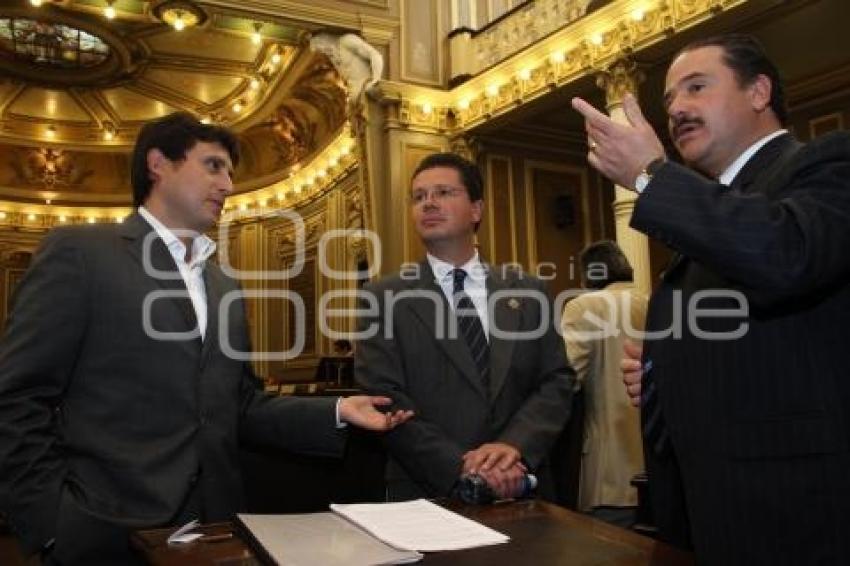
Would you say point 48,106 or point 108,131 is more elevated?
point 48,106

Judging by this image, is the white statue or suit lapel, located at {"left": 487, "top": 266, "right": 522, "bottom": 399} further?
the white statue

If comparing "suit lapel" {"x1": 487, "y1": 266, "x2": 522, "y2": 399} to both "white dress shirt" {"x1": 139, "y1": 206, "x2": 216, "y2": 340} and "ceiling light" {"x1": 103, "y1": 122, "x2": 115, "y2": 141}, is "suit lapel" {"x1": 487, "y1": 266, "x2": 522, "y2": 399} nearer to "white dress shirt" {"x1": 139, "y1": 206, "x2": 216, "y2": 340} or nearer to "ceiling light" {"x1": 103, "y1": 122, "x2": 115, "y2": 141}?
"white dress shirt" {"x1": 139, "y1": 206, "x2": 216, "y2": 340}

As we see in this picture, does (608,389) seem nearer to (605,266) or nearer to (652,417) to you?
(605,266)

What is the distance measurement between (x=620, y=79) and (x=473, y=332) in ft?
18.4

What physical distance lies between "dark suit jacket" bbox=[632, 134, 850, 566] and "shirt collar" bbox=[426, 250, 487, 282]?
1044 mm

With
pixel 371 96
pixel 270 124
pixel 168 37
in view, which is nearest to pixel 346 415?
pixel 371 96

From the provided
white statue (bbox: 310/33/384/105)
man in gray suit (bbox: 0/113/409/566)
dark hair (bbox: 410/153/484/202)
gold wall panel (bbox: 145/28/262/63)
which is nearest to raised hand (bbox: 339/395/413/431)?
man in gray suit (bbox: 0/113/409/566)

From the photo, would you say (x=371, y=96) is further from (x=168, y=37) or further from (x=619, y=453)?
(x=619, y=453)

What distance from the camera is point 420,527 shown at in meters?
1.22

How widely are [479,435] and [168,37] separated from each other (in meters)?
11.1

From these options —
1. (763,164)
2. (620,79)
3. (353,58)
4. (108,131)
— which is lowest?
(763,164)

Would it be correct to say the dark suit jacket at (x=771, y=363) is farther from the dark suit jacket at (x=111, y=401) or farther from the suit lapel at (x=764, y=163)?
the dark suit jacket at (x=111, y=401)

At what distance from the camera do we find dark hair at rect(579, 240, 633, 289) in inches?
149

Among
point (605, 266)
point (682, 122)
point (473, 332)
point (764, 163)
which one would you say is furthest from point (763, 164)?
point (605, 266)
